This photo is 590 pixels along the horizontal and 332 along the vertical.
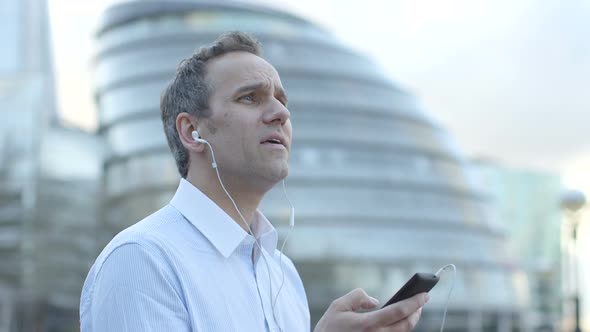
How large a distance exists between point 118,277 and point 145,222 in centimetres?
31

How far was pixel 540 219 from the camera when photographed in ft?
418

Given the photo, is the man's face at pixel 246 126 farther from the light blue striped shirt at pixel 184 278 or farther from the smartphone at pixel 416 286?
the smartphone at pixel 416 286

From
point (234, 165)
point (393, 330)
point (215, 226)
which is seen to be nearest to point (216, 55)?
point (234, 165)

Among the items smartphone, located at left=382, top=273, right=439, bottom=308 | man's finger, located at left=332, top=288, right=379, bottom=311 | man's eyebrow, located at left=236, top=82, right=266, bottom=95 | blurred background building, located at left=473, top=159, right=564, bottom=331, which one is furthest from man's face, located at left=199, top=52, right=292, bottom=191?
blurred background building, located at left=473, top=159, right=564, bottom=331

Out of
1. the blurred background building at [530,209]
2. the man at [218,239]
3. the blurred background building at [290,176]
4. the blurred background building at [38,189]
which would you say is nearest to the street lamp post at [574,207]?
the man at [218,239]

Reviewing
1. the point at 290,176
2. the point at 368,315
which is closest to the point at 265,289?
the point at 368,315

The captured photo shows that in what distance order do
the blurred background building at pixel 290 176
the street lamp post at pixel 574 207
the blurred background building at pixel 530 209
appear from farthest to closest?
the blurred background building at pixel 530 209, the blurred background building at pixel 290 176, the street lamp post at pixel 574 207

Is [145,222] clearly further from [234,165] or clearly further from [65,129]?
[65,129]

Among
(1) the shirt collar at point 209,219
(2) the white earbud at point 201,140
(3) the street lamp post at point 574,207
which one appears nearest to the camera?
(1) the shirt collar at point 209,219

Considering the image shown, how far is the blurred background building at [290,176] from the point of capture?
4491 centimetres

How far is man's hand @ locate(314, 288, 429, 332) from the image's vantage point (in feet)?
7.96

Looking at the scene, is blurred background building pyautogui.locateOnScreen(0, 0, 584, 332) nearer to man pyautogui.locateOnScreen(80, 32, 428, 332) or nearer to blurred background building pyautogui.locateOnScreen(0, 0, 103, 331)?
blurred background building pyautogui.locateOnScreen(0, 0, 103, 331)

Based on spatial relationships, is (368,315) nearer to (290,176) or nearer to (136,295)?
(136,295)

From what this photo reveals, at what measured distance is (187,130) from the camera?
2.97 metres
